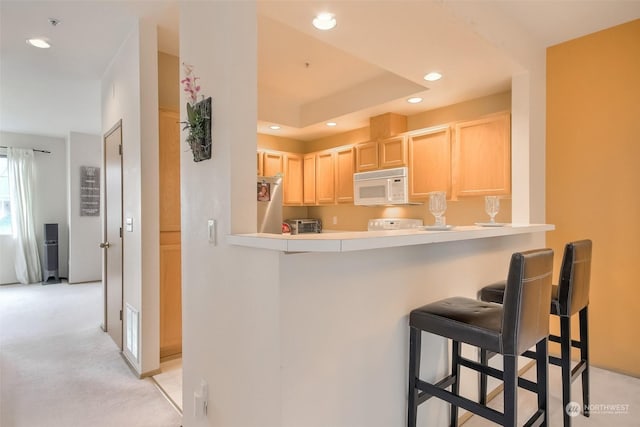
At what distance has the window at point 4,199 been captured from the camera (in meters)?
→ 6.10

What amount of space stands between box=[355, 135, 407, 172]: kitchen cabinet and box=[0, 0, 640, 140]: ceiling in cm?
34

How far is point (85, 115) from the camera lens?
207 inches

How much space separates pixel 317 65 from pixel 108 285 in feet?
10.1

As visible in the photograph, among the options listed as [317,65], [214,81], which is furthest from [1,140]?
[214,81]

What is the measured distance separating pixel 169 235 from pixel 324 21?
2.08 m

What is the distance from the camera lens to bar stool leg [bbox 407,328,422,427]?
1663 millimetres

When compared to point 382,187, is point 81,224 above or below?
below

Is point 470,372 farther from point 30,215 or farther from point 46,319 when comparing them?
point 30,215

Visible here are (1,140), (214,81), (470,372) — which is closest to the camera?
(214,81)

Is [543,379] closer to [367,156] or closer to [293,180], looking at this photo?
[367,156]

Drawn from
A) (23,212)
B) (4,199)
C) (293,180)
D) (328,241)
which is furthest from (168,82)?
(4,199)

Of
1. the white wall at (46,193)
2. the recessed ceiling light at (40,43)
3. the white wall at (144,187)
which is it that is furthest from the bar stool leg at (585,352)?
the white wall at (46,193)

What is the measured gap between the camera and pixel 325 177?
4.85 meters

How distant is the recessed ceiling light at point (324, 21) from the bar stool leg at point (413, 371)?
1.76 m
